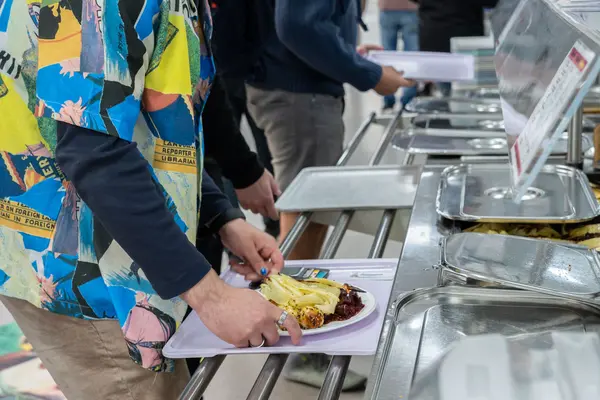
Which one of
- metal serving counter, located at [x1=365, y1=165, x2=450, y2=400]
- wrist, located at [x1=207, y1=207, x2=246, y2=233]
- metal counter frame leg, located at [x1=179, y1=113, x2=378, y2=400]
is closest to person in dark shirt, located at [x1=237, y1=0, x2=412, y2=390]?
metal serving counter, located at [x1=365, y1=165, x2=450, y2=400]

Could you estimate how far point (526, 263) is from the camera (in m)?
1.02

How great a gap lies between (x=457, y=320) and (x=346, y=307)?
197mm

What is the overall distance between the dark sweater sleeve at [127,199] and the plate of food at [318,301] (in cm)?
19

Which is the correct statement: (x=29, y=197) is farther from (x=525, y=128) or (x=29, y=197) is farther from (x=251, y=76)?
(x=251, y=76)

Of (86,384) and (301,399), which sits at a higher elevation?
(86,384)

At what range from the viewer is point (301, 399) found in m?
2.26

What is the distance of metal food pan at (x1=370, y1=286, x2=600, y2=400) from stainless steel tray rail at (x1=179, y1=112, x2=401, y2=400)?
0.31 ft

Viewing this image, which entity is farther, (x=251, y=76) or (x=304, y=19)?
(x=251, y=76)

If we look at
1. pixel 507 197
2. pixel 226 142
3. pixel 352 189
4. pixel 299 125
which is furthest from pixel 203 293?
pixel 299 125

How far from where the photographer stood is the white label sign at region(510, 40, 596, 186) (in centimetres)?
80

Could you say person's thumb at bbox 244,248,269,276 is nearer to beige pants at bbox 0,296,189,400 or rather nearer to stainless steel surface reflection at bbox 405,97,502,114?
beige pants at bbox 0,296,189,400

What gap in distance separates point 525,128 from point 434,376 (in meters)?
0.42

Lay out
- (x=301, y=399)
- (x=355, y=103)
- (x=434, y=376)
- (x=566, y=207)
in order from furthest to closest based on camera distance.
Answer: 1. (x=355, y=103)
2. (x=301, y=399)
3. (x=566, y=207)
4. (x=434, y=376)

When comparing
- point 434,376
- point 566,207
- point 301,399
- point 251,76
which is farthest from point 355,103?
point 434,376
